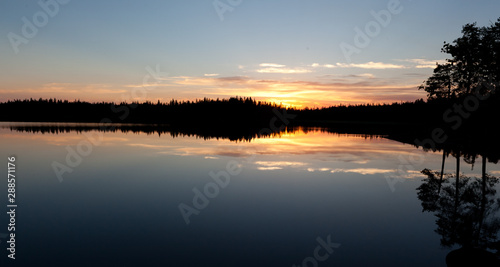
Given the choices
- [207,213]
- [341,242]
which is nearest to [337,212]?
[341,242]

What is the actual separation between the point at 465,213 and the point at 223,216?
12.7 metres

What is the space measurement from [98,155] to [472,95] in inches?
2079

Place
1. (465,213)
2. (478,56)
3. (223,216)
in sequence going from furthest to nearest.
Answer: (478,56) → (465,213) → (223,216)

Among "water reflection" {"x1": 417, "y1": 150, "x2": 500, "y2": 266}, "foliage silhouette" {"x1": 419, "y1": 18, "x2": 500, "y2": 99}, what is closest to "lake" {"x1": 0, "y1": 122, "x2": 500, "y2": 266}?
"water reflection" {"x1": 417, "y1": 150, "x2": 500, "y2": 266}

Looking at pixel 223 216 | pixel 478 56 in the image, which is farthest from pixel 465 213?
pixel 478 56

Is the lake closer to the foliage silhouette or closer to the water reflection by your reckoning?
the water reflection

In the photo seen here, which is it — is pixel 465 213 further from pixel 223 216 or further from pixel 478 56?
pixel 478 56

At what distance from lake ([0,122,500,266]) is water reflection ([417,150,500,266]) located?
704mm

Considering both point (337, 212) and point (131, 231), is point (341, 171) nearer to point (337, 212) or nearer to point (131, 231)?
point (337, 212)

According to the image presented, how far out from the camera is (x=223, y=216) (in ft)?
60.6

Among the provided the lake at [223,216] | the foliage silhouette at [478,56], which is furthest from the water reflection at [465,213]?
the foliage silhouette at [478,56]

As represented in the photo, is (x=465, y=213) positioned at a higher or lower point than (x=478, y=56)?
lower

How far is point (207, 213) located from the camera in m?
19.0

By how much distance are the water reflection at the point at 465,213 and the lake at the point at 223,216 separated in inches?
27.7
